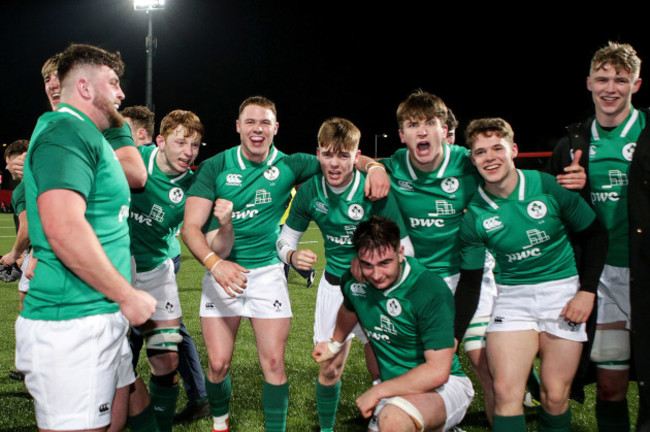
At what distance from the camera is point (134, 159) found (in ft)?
9.24

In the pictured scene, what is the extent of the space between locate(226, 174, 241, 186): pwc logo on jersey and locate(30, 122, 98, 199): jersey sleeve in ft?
5.78

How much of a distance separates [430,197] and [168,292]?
213 centimetres

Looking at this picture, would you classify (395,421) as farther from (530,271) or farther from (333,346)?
(530,271)

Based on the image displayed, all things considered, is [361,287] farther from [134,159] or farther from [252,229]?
[134,159]

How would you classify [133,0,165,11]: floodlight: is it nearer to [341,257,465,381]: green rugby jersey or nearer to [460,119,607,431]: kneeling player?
[460,119,607,431]: kneeling player

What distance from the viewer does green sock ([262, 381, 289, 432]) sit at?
3643mm

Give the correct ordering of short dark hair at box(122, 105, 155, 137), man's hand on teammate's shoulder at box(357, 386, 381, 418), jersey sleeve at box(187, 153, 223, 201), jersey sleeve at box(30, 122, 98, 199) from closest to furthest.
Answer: jersey sleeve at box(30, 122, 98, 199), man's hand on teammate's shoulder at box(357, 386, 381, 418), jersey sleeve at box(187, 153, 223, 201), short dark hair at box(122, 105, 155, 137)

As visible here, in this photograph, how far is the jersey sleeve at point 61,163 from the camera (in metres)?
1.92

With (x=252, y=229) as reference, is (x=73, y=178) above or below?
above

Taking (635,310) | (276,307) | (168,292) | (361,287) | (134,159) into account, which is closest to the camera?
(635,310)

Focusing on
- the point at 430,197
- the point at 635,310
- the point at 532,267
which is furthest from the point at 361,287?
the point at 635,310

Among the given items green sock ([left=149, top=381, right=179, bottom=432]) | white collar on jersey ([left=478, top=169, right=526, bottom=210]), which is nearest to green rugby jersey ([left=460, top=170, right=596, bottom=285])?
white collar on jersey ([left=478, top=169, right=526, bottom=210])

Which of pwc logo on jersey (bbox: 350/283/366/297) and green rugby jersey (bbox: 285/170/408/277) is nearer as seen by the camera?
pwc logo on jersey (bbox: 350/283/366/297)

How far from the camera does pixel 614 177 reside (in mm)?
3236
